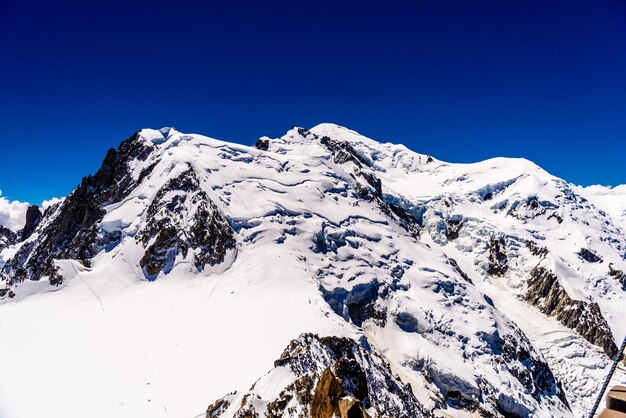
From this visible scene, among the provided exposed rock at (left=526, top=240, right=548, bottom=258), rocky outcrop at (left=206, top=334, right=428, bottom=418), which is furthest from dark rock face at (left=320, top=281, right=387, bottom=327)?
exposed rock at (left=526, top=240, right=548, bottom=258)

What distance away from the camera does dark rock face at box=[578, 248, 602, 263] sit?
152 m

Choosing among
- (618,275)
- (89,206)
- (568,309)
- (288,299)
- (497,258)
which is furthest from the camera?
(497,258)

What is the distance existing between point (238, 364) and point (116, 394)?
13.8 meters

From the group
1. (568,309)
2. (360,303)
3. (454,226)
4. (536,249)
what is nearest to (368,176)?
(454,226)

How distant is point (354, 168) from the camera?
152 meters

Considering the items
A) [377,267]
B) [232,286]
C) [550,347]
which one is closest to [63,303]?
[232,286]

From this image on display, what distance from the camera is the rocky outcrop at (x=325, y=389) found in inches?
1065

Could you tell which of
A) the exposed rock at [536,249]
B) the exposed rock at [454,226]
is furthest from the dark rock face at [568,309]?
the exposed rock at [454,226]

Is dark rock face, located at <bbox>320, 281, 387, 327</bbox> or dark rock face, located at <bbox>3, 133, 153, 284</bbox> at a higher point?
dark rock face, located at <bbox>3, 133, 153, 284</bbox>

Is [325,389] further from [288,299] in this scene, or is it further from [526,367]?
[526,367]

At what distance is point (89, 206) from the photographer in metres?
108

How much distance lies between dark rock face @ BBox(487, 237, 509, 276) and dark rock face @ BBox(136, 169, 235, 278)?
10822cm

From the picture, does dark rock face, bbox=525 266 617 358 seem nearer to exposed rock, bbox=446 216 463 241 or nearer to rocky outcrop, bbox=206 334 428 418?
exposed rock, bbox=446 216 463 241

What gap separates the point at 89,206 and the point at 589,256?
534 ft
